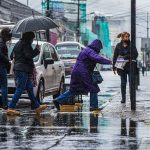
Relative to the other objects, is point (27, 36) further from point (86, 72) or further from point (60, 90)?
point (60, 90)

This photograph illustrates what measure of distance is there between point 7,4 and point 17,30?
42.0 meters

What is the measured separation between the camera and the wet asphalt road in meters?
8.84

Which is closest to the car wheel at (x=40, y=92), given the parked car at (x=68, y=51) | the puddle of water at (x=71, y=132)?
the puddle of water at (x=71, y=132)

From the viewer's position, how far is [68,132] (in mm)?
10328

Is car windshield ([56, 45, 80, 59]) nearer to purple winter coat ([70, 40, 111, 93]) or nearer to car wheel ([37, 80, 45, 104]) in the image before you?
car wheel ([37, 80, 45, 104])

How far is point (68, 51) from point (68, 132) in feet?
104

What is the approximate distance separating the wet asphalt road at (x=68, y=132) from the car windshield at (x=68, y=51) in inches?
1083

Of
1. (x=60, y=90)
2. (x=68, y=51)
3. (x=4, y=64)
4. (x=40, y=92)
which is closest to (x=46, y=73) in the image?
(x=40, y=92)

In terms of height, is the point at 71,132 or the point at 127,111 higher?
the point at 71,132

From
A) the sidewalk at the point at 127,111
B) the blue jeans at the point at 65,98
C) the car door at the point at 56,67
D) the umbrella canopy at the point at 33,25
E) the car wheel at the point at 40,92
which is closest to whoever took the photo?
the sidewalk at the point at 127,111

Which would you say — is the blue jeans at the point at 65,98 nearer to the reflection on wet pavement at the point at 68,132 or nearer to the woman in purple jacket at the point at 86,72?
the woman in purple jacket at the point at 86,72

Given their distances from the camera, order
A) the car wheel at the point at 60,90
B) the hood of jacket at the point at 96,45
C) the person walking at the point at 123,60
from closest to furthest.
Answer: the hood of jacket at the point at 96,45 → the person walking at the point at 123,60 → the car wheel at the point at 60,90

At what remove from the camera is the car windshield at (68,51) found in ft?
136

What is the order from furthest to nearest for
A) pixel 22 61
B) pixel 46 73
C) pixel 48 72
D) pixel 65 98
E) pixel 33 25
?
1. pixel 48 72
2. pixel 46 73
3. pixel 65 98
4. pixel 33 25
5. pixel 22 61
